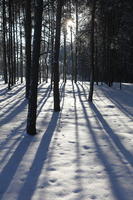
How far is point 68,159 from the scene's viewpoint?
6.86 metres

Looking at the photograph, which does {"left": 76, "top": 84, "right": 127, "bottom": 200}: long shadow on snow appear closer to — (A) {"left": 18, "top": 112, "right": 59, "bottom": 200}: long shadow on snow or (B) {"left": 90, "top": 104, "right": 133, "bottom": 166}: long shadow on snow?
(B) {"left": 90, "top": 104, "right": 133, "bottom": 166}: long shadow on snow

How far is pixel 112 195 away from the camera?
4.95 m

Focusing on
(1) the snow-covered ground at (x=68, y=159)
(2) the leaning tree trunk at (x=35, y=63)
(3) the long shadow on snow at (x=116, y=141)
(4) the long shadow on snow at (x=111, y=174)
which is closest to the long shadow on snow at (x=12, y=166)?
(1) the snow-covered ground at (x=68, y=159)

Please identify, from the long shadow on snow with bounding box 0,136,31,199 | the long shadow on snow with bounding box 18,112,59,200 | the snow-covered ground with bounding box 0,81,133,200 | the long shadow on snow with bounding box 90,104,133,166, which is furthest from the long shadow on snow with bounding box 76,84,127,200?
the long shadow on snow with bounding box 0,136,31,199

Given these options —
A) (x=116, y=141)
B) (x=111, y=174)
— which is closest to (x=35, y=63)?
(x=116, y=141)

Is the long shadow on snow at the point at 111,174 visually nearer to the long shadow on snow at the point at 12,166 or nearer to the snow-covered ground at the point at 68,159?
the snow-covered ground at the point at 68,159

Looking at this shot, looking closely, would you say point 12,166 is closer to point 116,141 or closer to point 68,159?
point 68,159

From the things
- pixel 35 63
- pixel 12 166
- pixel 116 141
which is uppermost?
pixel 35 63

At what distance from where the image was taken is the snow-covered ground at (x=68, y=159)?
515 cm

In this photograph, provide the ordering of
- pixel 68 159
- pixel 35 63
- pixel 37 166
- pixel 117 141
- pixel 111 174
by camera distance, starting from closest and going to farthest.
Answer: pixel 111 174 → pixel 37 166 → pixel 68 159 → pixel 117 141 → pixel 35 63

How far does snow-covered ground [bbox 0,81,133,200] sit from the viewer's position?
5152 millimetres

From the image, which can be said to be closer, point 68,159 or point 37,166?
point 37,166

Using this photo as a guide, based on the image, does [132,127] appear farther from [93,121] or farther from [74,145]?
[74,145]

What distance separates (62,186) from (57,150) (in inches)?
91.1
